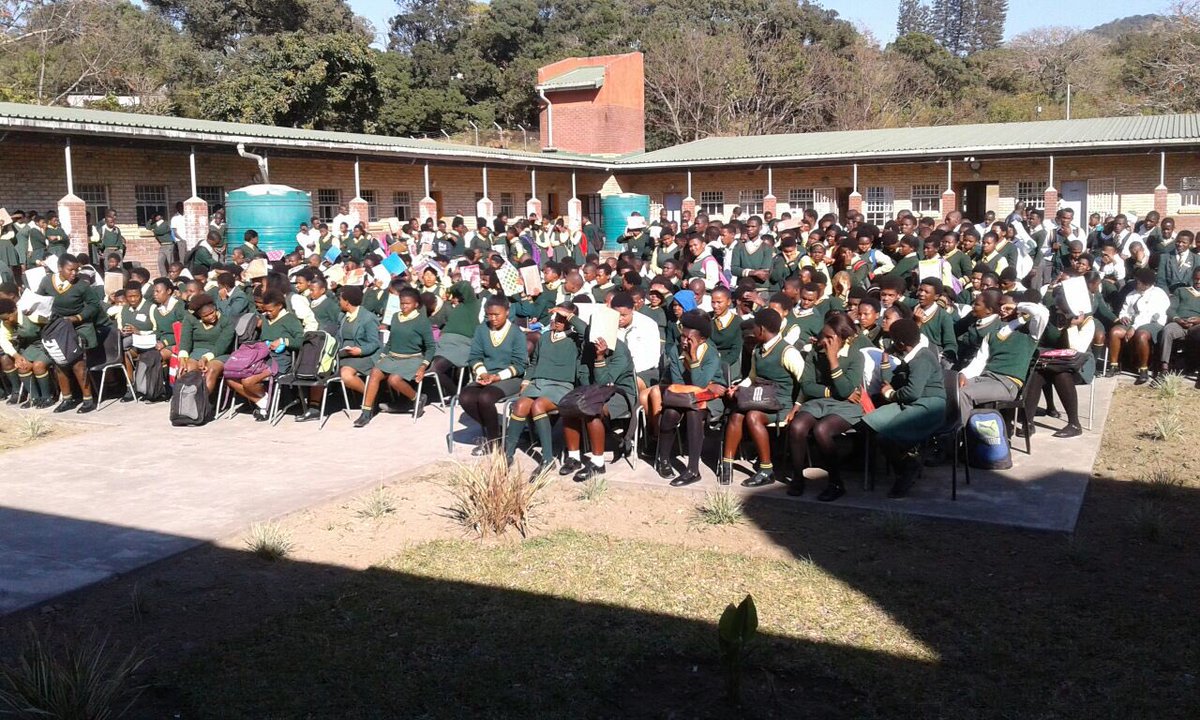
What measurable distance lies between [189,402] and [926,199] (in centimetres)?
2591

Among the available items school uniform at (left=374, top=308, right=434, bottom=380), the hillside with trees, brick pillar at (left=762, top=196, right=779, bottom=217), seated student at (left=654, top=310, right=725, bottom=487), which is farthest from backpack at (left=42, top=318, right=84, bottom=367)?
the hillside with trees

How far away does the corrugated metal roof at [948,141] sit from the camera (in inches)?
1101

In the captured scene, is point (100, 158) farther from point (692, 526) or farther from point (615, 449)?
point (692, 526)

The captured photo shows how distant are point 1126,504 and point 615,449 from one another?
153 inches

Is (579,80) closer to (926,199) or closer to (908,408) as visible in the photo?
(926,199)

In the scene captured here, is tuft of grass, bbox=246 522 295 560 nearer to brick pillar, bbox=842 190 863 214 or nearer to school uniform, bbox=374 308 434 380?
school uniform, bbox=374 308 434 380

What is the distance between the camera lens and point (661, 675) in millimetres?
4801

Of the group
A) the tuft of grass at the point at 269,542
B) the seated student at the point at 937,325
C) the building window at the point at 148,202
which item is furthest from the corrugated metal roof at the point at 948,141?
the tuft of grass at the point at 269,542

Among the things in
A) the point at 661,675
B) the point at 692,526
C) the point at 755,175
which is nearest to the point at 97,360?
the point at 692,526

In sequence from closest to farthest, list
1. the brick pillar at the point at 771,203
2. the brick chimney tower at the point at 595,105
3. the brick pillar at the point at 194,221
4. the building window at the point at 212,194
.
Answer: the brick pillar at the point at 194,221 → the building window at the point at 212,194 → the brick pillar at the point at 771,203 → the brick chimney tower at the point at 595,105

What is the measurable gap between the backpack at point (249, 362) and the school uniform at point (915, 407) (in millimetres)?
6173

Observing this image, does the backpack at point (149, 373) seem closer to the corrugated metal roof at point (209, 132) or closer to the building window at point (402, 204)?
the corrugated metal roof at point (209, 132)

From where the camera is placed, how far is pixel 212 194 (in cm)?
2553

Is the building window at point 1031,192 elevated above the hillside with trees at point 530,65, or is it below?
below
